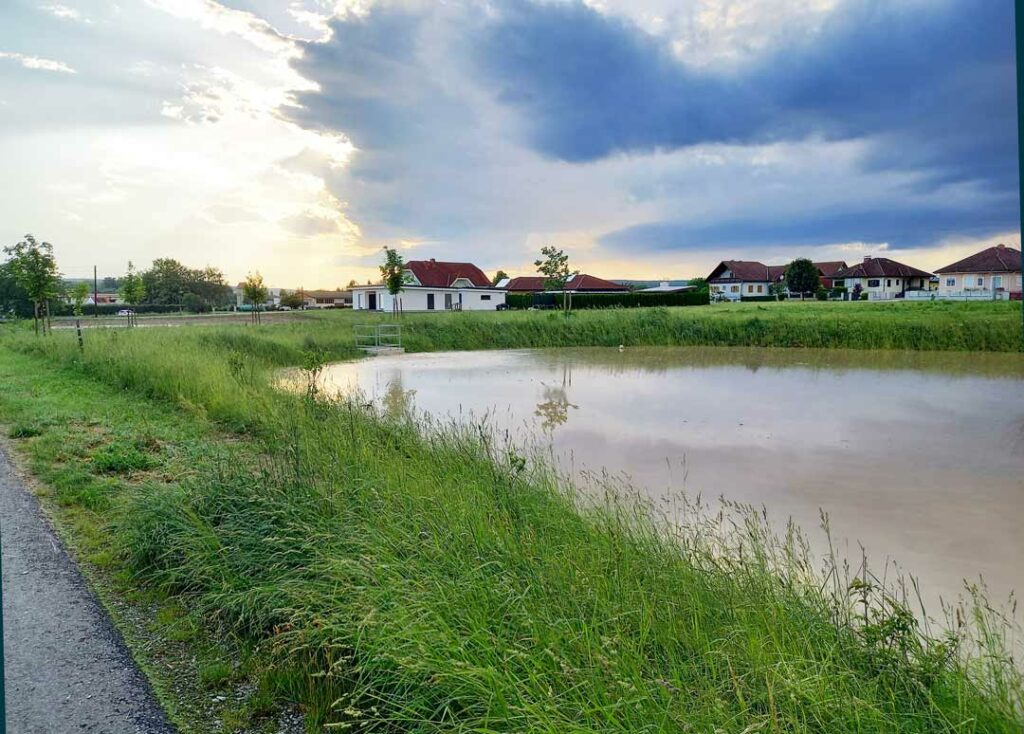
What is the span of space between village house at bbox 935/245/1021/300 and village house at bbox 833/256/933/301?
1033 centimetres

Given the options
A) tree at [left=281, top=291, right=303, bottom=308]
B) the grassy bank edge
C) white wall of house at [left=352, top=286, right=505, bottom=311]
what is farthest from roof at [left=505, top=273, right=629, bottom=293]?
the grassy bank edge

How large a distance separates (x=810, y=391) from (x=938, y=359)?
6888mm

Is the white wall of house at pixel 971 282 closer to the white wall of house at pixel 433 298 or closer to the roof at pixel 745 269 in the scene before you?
the roof at pixel 745 269

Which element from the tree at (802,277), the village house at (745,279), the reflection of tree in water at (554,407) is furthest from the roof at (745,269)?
the reflection of tree in water at (554,407)

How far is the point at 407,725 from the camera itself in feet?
8.01

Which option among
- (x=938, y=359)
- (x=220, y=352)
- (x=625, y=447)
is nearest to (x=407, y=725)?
(x=625, y=447)

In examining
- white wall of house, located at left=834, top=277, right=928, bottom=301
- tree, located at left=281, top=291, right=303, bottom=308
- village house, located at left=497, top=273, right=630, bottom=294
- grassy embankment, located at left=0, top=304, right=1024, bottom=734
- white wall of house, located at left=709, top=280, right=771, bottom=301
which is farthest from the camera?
white wall of house, located at left=709, top=280, right=771, bottom=301

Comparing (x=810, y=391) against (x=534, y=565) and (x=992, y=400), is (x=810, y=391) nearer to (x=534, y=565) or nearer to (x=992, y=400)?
(x=992, y=400)

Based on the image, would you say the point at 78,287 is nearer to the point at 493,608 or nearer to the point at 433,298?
the point at 433,298

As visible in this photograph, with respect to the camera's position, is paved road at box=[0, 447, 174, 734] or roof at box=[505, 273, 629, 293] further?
roof at box=[505, 273, 629, 293]

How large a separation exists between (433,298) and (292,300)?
1822 cm

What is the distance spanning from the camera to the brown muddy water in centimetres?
527

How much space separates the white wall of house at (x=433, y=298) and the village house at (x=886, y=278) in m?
32.1

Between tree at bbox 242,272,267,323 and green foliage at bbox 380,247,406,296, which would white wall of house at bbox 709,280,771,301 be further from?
tree at bbox 242,272,267,323
